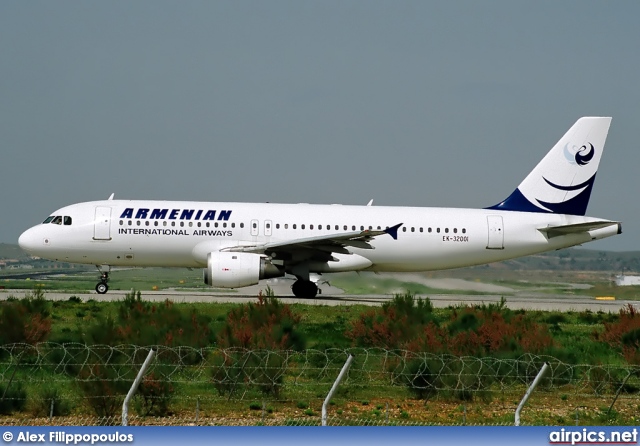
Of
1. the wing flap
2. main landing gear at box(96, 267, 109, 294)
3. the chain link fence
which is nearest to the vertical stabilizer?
the wing flap

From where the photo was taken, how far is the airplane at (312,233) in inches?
1329

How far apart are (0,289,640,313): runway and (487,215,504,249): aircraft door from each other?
224 cm

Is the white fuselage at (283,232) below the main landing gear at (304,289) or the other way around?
the other way around

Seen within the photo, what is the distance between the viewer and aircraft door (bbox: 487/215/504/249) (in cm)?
3628

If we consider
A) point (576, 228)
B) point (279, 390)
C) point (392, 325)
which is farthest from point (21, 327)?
point (576, 228)

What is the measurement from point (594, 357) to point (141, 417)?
38.0ft

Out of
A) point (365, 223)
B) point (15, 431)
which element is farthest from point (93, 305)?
point (15, 431)

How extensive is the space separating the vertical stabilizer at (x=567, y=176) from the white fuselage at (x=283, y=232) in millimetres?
626

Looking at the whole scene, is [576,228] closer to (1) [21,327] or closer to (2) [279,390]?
(2) [279,390]

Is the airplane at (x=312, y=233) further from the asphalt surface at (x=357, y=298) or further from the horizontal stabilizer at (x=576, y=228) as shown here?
the asphalt surface at (x=357, y=298)

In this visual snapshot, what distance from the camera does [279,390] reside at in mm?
16797

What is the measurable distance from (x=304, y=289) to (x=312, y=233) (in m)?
2.04

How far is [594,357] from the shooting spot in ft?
72.1

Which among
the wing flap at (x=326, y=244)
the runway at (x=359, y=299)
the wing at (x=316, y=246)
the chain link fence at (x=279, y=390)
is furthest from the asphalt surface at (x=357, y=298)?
the chain link fence at (x=279, y=390)
